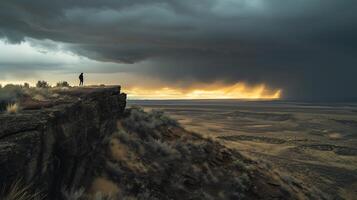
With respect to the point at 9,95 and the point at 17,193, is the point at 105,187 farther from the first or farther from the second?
the point at 17,193

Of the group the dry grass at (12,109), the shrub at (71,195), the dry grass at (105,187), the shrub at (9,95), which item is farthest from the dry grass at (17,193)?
the dry grass at (105,187)

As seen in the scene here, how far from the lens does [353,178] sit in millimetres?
32625

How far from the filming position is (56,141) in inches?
435

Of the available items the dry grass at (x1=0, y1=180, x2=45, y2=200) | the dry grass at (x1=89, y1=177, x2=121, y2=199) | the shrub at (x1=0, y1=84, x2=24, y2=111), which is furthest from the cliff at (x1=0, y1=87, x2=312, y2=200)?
the shrub at (x1=0, y1=84, x2=24, y2=111)

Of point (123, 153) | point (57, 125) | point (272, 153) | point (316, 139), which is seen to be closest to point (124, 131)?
point (123, 153)

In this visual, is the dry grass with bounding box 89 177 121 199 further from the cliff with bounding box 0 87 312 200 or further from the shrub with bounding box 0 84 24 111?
the shrub with bounding box 0 84 24 111

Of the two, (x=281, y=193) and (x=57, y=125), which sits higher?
(x=57, y=125)

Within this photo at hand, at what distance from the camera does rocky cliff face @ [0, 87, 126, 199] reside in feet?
29.4

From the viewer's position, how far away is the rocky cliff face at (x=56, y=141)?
896 cm

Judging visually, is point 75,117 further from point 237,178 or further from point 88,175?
point 237,178

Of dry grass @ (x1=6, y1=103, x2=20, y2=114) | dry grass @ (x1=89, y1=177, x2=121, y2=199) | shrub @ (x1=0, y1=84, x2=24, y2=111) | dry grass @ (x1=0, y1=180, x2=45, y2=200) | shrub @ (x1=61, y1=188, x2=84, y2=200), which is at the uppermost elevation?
shrub @ (x1=0, y1=84, x2=24, y2=111)

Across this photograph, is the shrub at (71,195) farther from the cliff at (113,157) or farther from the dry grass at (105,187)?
the dry grass at (105,187)

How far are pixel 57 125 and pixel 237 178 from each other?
8.87 metres

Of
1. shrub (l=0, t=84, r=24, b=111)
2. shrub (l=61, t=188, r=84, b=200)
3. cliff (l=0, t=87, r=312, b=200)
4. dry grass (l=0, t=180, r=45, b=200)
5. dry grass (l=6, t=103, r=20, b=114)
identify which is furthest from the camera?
shrub (l=0, t=84, r=24, b=111)
